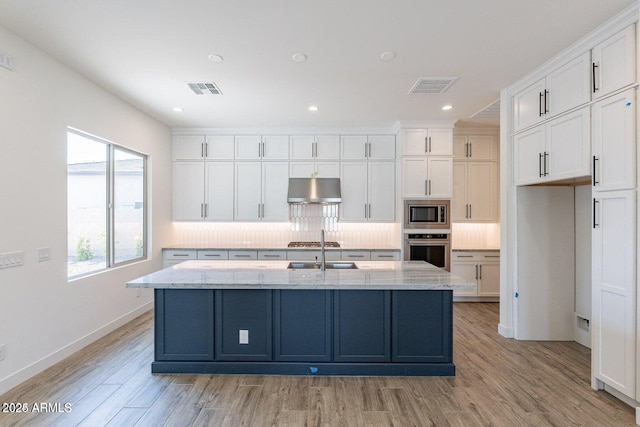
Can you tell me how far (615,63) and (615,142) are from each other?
0.63m

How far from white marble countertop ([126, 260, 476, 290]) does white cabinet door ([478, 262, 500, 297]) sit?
2.46m

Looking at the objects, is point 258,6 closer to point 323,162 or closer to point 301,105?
point 301,105

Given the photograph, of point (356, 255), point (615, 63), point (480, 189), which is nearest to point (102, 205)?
point (356, 255)

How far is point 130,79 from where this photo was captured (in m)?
3.51

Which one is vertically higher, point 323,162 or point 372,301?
point 323,162

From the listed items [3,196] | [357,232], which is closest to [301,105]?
[357,232]

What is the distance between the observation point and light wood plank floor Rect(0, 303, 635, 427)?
2240 mm

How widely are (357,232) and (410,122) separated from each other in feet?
6.83

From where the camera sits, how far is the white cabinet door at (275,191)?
560 centimetres

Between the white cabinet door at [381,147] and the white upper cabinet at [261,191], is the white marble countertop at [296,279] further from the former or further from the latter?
the white cabinet door at [381,147]

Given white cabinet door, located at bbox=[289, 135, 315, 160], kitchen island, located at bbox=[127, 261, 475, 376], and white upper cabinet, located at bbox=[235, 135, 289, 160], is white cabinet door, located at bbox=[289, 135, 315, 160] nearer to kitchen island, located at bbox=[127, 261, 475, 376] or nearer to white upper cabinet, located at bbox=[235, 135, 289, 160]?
white upper cabinet, located at bbox=[235, 135, 289, 160]

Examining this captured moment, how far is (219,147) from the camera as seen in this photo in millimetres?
5598

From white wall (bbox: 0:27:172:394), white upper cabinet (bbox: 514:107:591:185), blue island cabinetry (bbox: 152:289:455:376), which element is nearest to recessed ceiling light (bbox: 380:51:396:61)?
white upper cabinet (bbox: 514:107:591:185)

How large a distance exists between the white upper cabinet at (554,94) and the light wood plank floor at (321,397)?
248 cm
